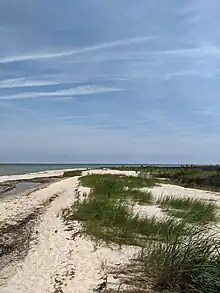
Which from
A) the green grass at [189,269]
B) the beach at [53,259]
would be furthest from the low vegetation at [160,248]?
the beach at [53,259]

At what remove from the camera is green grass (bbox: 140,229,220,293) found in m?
5.92

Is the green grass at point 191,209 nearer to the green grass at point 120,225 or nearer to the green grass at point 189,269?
the green grass at point 120,225

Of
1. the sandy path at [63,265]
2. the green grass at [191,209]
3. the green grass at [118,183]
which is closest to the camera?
the sandy path at [63,265]

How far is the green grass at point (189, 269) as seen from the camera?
5.92m

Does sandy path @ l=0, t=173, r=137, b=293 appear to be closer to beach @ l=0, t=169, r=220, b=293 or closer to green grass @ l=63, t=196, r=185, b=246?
beach @ l=0, t=169, r=220, b=293

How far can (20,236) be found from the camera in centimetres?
1180

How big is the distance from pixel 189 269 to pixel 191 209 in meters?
9.23

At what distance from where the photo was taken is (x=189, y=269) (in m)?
6.44

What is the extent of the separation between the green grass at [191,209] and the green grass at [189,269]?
5094 millimetres

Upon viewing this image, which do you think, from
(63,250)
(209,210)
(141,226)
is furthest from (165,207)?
(63,250)

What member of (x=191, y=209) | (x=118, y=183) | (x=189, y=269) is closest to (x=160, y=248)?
(x=189, y=269)

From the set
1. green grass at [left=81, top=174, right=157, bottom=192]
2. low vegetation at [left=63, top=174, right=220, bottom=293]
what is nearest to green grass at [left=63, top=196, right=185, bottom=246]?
low vegetation at [left=63, top=174, right=220, bottom=293]

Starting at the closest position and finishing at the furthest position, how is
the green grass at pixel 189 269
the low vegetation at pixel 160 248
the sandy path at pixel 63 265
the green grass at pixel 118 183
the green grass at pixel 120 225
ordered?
the green grass at pixel 189 269 < the low vegetation at pixel 160 248 < the sandy path at pixel 63 265 < the green grass at pixel 120 225 < the green grass at pixel 118 183

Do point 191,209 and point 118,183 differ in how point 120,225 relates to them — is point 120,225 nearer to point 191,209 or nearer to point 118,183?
point 191,209
